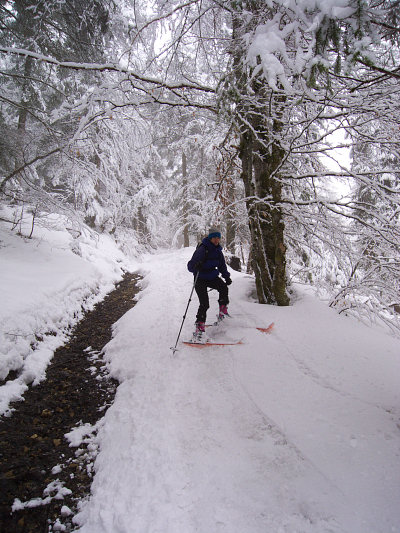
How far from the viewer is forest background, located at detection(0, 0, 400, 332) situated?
2451mm

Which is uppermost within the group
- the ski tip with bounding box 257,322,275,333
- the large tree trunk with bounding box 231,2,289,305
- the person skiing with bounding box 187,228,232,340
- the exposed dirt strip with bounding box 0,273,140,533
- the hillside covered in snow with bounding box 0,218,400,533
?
the large tree trunk with bounding box 231,2,289,305

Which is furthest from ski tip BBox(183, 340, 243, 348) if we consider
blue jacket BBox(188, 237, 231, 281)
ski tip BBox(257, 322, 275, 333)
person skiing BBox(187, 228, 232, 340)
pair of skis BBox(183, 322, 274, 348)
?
blue jacket BBox(188, 237, 231, 281)

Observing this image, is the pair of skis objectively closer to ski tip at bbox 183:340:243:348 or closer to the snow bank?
ski tip at bbox 183:340:243:348

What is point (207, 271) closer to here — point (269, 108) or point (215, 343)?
point (215, 343)

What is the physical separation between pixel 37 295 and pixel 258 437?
18.1 feet

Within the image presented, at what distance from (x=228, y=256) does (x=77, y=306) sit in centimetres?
646

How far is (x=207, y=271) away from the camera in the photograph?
19.1 ft

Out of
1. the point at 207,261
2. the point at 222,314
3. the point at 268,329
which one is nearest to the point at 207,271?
the point at 207,261

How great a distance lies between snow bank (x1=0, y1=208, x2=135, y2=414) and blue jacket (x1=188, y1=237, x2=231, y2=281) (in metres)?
3.23

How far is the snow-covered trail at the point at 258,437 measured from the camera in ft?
7.30

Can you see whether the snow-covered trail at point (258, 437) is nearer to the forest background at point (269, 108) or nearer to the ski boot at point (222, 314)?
the ski boot at point (222, 314)

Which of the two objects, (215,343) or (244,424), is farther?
(215,343)

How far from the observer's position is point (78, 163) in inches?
277

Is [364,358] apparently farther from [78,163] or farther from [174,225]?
[174,225]
